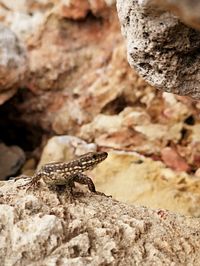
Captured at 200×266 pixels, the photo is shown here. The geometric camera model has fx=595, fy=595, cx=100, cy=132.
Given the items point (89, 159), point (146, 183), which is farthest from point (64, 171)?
point (146, 183)

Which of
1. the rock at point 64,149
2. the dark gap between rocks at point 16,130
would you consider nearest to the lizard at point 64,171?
the rock at point 64,149

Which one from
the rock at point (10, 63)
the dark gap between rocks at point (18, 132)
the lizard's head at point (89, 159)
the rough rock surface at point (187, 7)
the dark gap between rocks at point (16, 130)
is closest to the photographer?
the rough rock surface at point (187, 7)

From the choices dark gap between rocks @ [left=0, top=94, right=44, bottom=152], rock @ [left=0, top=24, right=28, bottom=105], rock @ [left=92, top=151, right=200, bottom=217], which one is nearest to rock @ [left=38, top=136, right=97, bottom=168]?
rock @ [left=92, top=151, right=200, bottom=217]

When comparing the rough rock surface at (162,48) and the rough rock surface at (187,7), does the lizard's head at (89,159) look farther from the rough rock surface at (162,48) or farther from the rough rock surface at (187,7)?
the rough rock surface at (187,7)

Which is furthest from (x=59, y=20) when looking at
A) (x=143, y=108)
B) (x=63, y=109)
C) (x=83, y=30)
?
(x=143, y=108)

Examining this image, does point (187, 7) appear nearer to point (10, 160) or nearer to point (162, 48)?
point (162, 48)

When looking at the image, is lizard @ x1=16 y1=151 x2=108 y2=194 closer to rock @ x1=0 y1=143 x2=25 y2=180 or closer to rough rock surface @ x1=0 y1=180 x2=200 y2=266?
rough rock surface @ x1=0 y1=180 x2=200 y2=266
